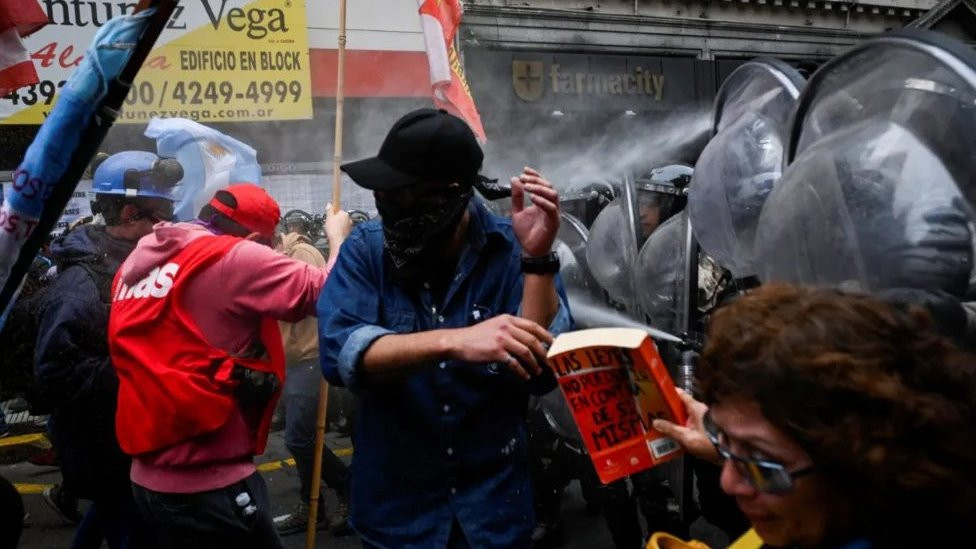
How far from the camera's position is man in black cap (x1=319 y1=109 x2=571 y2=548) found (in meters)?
2.00

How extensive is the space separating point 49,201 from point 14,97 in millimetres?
8024

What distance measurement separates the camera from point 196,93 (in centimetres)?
920

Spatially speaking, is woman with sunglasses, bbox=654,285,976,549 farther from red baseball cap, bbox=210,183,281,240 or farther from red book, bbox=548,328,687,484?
red baseball cap, bbox=210,183,281,240

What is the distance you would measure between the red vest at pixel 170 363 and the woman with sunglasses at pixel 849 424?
5.85 ft

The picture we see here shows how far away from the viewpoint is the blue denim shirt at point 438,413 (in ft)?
6.75

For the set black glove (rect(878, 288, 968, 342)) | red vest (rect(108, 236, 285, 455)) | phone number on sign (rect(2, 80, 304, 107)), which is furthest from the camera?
phone number on sign (rect(2, 80, 304, 107))

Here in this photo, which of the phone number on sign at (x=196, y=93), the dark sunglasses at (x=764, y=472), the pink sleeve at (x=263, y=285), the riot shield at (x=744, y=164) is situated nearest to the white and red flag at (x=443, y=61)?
the riot shield at (x=744, y=164)

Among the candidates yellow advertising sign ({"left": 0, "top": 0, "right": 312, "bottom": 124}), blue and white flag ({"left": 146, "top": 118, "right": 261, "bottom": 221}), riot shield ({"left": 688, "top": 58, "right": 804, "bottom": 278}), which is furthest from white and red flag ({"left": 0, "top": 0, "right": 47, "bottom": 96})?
yellow advertising sign ({"left": 0, "top": 0, "right": 312, "bottom": 124})

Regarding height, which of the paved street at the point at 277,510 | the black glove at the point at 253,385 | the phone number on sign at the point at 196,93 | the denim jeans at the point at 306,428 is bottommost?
the paved street at the point at 277,510

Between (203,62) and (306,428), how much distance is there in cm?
560

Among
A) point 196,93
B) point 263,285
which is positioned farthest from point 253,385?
point 196,93

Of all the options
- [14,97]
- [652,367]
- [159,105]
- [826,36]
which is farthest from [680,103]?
[652,367]

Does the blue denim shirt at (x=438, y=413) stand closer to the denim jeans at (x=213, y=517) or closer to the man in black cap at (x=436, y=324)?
the man in black cap at (x=436, y=324)

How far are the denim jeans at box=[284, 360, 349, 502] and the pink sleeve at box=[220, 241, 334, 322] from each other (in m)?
2.73
